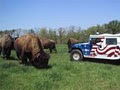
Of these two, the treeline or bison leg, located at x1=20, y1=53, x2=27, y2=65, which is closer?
bison leg, located at x1=20, y1=53, x2=27, y2=65

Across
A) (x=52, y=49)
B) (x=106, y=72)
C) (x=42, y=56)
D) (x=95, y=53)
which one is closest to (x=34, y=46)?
(x=42, y=56)

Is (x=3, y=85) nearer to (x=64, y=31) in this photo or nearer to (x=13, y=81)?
(x=13, y=81)

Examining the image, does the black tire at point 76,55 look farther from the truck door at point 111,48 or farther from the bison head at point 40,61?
the bison head at point 40,61

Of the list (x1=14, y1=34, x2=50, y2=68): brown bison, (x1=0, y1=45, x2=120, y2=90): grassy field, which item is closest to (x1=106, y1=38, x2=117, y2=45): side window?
(x1=0, y1=45, x2=120, y2=90): grassy field

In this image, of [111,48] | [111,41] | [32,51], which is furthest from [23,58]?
[111,41]

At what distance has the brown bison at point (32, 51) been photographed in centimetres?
1628

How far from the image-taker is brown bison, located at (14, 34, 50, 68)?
16.3 metres

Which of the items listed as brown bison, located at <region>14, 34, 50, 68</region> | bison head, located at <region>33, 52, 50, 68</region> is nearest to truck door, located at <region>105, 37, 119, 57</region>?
brown bison, located at <region>14, 34, 50, 68</region>

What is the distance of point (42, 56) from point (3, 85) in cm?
401

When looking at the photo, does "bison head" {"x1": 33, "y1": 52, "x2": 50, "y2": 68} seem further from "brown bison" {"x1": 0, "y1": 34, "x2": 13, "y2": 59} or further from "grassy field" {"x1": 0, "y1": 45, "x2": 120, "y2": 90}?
"brown bison" {"x1": 0, "y1": 34, "x2": 13, "y2": 59}

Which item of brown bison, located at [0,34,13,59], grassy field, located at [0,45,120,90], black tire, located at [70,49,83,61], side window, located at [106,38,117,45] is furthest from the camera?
brown bison, located at [0,34,13,59]

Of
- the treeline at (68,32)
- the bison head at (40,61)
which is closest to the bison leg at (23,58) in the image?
the bison head at (40,61)

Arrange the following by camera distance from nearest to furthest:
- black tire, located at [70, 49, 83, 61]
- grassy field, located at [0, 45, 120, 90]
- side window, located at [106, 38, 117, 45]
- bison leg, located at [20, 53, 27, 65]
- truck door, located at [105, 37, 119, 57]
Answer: grassy field, located at [0, 45, 120, 90] → bison leg, located at [20, 53, 27, 65] → truck door, located at [105, 37, 119, 57] → side window, located at [106, 38, 117, 45] → black tire, located at [70, 49, 83, 61]

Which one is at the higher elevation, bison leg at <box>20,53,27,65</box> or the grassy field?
bison leg at <box>20,53,27,65</box>
